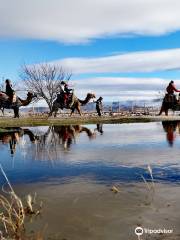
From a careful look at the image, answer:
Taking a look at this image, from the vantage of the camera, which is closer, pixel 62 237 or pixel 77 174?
pixel 62 237

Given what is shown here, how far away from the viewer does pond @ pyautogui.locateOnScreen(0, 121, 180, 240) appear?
21.0 ft

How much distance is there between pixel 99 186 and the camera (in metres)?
8.85

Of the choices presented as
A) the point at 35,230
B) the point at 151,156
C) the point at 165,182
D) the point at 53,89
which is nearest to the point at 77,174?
A: the point at 165,182

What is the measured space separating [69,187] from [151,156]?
448 cm

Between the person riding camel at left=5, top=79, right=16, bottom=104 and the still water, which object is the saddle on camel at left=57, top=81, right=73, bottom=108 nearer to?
the person riding camel at left=5, top=79, right=16, bottom=104

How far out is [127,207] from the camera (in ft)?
23.9

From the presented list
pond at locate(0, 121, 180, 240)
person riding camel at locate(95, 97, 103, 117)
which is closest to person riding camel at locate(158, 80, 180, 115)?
person riding camel at locate(95, 97, 103, 117)

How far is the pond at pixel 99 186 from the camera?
21.0ft

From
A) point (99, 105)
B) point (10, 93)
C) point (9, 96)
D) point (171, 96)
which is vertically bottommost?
point (99, 105)

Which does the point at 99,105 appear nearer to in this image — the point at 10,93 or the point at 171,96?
the point at 171,96

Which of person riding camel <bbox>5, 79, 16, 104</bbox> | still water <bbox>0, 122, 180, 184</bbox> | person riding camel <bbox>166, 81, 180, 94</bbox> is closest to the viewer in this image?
A: still water <bbox>0, 122, 180, 184</bbox>

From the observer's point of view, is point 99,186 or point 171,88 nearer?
point 99,186

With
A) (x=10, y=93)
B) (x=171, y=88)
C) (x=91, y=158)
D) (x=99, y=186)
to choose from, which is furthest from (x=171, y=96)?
(x=99, y=186)

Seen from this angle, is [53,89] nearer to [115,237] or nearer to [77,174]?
[77,174]
